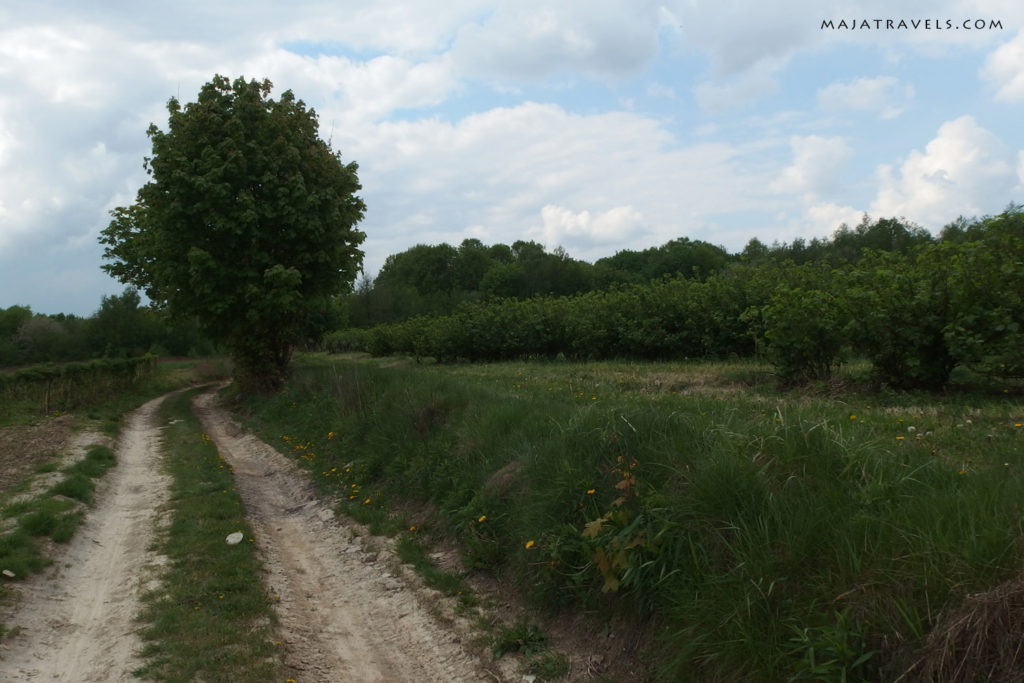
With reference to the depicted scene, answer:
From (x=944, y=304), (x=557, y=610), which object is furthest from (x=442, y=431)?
(x=944, y=304)

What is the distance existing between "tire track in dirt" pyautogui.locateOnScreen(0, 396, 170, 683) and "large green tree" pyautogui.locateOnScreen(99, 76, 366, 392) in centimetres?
1196

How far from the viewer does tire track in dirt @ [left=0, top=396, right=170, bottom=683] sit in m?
4.89

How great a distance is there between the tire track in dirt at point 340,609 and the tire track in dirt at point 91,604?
1.17 metres

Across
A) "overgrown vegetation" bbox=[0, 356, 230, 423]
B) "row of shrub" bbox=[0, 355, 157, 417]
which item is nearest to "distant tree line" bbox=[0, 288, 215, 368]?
"overgrown vegetation" bbox=[0, 356, 230, 423]

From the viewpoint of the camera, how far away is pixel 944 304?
9.36 m

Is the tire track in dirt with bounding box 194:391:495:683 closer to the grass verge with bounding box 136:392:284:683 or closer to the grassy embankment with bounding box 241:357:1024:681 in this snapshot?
the grass verge with bounding box 136:392:284:683

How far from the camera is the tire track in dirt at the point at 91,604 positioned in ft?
16.0

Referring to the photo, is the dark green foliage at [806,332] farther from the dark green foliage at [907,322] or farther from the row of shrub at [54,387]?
the row of shrub at [54,387]

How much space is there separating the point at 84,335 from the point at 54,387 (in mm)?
31240

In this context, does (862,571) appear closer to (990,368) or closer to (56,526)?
(990,368)

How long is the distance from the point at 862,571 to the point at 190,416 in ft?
73.6

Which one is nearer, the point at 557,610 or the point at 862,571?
the point at 862,571

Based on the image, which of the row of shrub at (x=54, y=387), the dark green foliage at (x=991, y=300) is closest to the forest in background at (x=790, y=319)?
the dark green foliage at (x=991, y=300)

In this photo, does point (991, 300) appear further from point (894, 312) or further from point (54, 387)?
point (54, 387)
